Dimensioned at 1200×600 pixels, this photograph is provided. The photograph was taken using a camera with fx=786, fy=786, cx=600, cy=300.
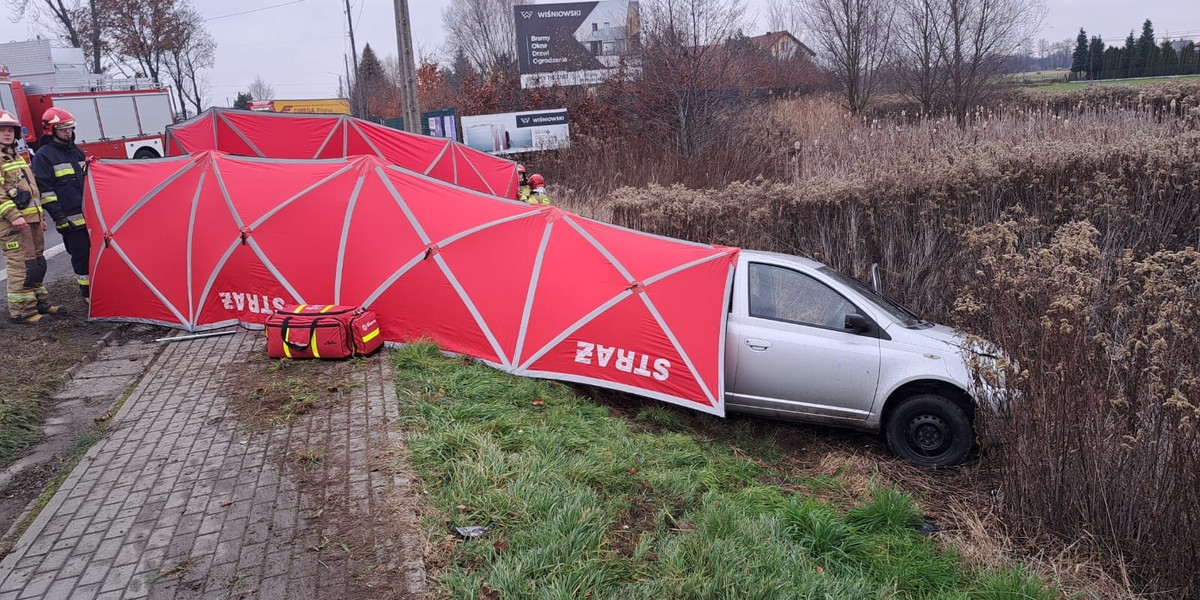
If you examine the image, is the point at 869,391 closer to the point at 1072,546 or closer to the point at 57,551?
the point at 1072,546

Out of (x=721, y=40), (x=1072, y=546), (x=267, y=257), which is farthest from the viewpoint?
(x=721, y=40)

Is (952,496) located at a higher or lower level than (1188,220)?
lower

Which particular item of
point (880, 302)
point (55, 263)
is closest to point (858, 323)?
point (880, 302)

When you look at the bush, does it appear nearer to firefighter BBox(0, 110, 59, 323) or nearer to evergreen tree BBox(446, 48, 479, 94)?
firefighter BBox(0, 110, 59, 323)

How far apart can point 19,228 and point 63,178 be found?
30.5 inches

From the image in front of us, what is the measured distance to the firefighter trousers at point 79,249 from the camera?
878 cm

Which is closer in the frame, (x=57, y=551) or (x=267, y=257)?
(x=57, y=551)

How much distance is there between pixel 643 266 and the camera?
678 cm

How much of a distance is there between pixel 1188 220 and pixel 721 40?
14.8 metres

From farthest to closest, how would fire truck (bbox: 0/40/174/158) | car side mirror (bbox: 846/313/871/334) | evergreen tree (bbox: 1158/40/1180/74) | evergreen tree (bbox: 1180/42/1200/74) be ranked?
evergreen tree (bbox: 1158/40/1180/74) → evergreen tree (bbox: 1180/42/1200/74) → fire truck (bbox: 0/40/174/158) → car side mirror (bbox: 846/313/871/334)

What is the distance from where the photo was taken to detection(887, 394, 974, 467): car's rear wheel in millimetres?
6008

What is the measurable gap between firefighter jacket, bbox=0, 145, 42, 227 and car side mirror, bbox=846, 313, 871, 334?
26.7ft

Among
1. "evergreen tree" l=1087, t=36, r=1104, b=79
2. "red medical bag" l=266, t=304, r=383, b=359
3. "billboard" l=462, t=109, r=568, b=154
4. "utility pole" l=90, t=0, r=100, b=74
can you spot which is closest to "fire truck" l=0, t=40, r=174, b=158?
"billboard" l=462, t=109, r=568, b=154

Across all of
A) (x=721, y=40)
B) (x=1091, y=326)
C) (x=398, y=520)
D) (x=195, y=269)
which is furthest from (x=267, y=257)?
(x=721, y=40)
